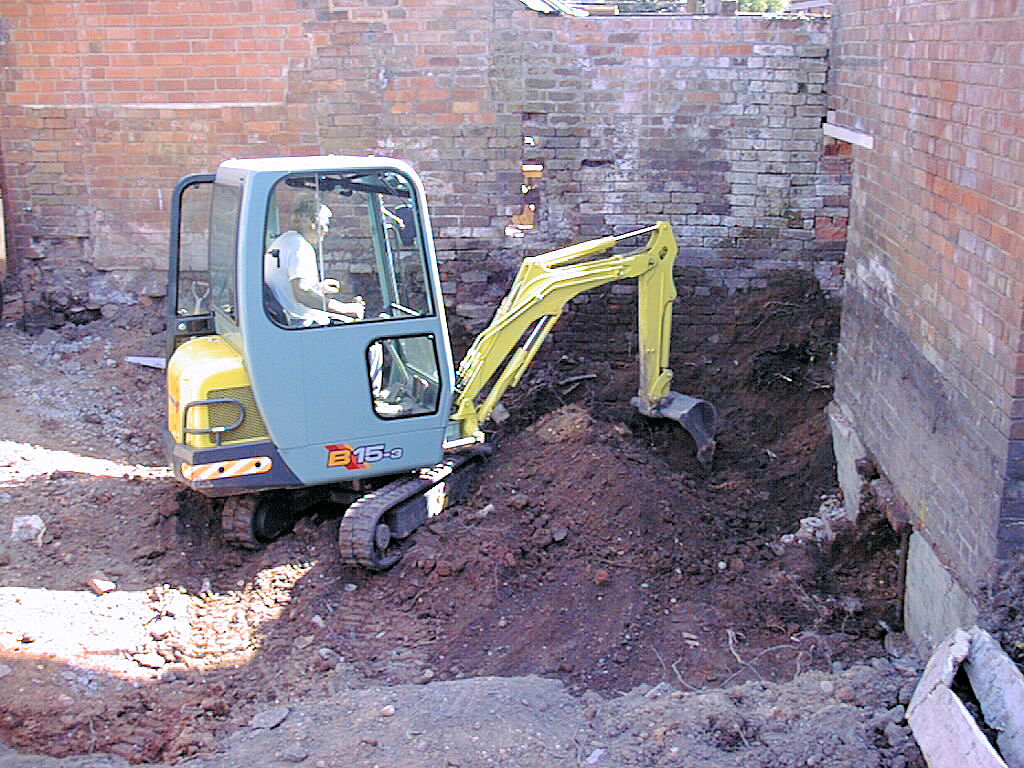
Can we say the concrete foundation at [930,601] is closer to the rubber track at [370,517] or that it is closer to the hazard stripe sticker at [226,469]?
the rubber track at [370,517]

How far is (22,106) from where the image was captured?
10.2 m

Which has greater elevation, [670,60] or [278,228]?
[670,60]

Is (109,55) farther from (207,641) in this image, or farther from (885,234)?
(885,234)

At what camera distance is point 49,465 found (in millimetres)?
8039

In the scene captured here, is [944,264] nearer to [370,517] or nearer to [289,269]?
[370,517]

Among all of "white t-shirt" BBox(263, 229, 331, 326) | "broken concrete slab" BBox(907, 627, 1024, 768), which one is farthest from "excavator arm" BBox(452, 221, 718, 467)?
"broken concrete slab" BBox(907, 627, 1024, 768)

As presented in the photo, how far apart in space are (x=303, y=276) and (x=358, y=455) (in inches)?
45.1

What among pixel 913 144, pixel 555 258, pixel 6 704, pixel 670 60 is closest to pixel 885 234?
pixel 913 144

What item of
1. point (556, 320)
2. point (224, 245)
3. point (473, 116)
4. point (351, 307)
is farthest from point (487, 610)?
point (473, 116)

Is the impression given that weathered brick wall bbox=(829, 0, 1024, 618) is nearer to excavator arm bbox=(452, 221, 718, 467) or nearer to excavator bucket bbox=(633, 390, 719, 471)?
excavator bucket bbox=(633, 390, 719, 471)

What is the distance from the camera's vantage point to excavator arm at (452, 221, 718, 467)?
7.34 m

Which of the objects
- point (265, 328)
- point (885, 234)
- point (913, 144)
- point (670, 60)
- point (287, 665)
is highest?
point (670, 60)

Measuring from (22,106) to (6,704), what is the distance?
6697 millimetres

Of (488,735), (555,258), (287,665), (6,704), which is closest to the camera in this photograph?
(488,735)
